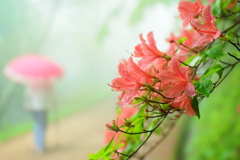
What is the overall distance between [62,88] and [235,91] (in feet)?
6.49

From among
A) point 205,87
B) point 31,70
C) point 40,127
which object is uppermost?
point 31,70

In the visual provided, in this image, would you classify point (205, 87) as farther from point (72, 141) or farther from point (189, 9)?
point (72, 141)

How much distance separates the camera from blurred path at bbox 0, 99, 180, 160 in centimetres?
207

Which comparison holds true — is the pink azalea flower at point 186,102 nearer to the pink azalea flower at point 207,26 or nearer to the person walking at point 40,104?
the pink azalea flower at point 207,26

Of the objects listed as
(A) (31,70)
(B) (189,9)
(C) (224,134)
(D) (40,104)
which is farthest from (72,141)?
(B) (189,9)

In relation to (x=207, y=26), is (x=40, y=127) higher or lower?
higher

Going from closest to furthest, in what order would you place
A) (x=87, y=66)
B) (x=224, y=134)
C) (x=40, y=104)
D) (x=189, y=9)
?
(x=189, y=9) < (x=224, y=134) < (x=40, y=104) < (x=87, y=66)

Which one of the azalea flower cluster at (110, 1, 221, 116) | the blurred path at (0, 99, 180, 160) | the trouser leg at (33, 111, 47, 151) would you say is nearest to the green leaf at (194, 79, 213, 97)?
the azalea flower cluster at (110, 1, 221, 116)

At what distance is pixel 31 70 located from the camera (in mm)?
2045

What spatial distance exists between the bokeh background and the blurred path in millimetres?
11

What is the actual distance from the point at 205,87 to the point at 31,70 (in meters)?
1.88

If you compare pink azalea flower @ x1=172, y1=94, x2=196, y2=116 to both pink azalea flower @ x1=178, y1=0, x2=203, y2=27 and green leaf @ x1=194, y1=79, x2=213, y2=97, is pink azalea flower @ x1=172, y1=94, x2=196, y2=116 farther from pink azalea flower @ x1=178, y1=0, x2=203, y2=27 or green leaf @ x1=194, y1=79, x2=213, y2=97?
pink azalea flower @ x1=178, y1=0, x2=203, y2=27

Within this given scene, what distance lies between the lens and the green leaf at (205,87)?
268 mm

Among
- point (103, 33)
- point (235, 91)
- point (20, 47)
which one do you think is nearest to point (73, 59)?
point (20, 47)
